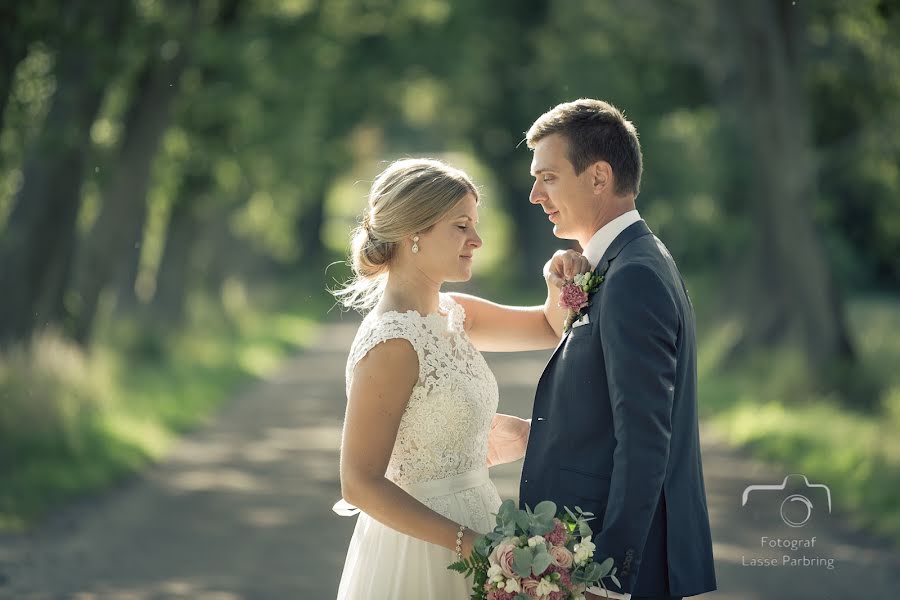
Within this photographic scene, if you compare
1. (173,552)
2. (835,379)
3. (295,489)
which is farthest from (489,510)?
(835,379)

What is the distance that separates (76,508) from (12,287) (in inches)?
114

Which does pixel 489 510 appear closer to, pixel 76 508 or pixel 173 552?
pixel 173 552

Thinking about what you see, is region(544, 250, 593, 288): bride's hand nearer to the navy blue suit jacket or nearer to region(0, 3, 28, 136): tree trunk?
the navy blue suit jacket

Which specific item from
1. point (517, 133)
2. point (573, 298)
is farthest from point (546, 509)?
point (517, 133)

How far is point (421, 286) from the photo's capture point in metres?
4.31

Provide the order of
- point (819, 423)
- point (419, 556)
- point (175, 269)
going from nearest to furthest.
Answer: point (419, 556), point (819, 423), point (175, 269)

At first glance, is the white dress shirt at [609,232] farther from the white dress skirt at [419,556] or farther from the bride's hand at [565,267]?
the white dress skirt at [419,556]

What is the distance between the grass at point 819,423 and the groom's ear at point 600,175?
6.08 meters

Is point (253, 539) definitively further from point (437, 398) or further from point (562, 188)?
point (562, 188)

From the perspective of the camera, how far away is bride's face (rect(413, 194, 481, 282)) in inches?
164

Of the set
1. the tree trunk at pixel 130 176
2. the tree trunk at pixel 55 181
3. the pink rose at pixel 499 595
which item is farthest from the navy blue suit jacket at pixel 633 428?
the tree trunk at pixel 130 176

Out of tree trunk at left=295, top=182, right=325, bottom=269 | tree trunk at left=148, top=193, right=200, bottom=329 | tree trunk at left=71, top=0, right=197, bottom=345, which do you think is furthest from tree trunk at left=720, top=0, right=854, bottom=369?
Result: tree trunk at left=295, top=182, right=325, bottom=269

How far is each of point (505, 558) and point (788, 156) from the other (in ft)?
42.1

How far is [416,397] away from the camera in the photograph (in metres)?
4.15
